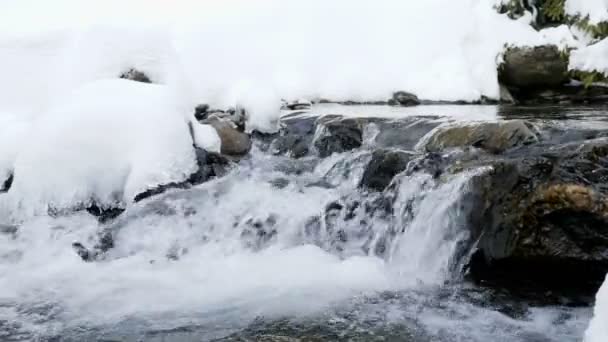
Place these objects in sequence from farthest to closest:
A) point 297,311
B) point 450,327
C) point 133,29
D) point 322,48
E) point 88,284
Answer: point 322,48, point 133,29, point 88,284, point 297,311, point 450,327

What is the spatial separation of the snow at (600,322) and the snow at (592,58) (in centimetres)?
623

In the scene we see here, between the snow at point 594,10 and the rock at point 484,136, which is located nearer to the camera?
the rock at point 484,136

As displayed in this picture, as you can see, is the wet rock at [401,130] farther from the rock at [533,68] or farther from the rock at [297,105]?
the rock at [533,68]

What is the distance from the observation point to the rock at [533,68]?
7.98 m

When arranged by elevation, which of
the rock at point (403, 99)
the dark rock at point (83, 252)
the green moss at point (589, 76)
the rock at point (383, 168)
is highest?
the green moss at point (589, 76)

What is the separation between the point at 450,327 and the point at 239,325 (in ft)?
4.04

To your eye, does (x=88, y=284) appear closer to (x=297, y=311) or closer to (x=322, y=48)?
(x=297, y=311)

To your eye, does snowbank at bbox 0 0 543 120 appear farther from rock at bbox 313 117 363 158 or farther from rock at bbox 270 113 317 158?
rock at bbox 313 117 363 158

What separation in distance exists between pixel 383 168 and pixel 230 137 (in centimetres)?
198

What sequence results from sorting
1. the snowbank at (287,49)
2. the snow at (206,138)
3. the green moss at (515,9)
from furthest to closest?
the green moss at (515,9)
the snowbank at (287,49)
the snow at (206,138)

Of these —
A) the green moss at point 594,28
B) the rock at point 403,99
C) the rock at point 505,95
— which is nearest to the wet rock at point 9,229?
the rock at point 403,99

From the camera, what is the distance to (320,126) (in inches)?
255

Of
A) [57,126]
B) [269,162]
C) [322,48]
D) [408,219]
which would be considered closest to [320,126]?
[269,162]

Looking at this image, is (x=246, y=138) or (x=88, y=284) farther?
(x=246, y=138)
